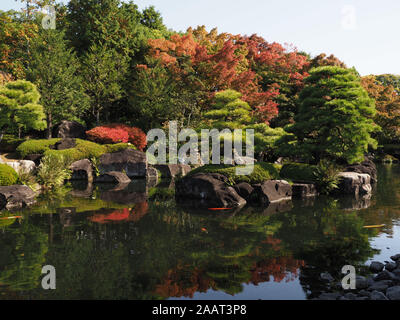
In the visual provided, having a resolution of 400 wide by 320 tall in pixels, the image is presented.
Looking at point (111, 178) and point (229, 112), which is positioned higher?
point (229, 112)

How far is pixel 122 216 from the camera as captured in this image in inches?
386

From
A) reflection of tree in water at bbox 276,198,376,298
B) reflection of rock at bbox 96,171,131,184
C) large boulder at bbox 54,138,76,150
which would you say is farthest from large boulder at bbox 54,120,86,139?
reflection of tree in water at bbox 276,198,376,298

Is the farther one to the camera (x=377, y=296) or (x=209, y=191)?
(x=209, y=191)

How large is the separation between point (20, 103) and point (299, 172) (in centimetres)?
1768

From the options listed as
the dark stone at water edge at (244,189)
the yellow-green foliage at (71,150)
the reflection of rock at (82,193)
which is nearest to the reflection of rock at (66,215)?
the reflection of rock at (82,193)

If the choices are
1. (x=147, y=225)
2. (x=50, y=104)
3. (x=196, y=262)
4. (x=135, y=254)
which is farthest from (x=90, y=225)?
(x=50, y=104)

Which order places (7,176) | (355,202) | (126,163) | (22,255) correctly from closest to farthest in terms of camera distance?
(22,255)
(7,176)
(355,202)
(126,163)

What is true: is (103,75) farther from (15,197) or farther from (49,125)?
(15,197)

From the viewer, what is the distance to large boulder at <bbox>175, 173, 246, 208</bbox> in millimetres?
12039

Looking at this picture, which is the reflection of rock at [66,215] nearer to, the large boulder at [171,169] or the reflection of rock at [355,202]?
the reflection of rock at [355,202]

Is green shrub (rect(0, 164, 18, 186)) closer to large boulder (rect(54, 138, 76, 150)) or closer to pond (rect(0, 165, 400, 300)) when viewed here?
pond (rect(0, 165, 400, 300))

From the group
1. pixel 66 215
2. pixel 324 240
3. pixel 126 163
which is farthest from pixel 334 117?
pixel 126 163

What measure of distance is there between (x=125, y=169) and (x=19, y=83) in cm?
857
